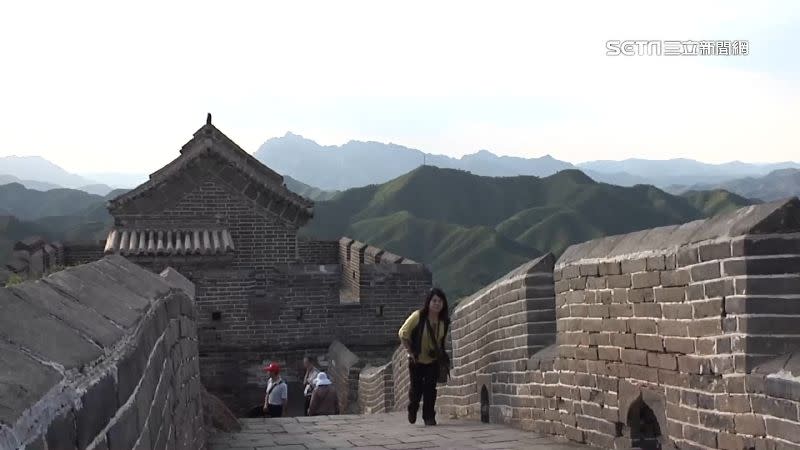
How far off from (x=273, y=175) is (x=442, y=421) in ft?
46.9

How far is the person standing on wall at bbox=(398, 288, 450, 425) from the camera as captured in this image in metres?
8.21

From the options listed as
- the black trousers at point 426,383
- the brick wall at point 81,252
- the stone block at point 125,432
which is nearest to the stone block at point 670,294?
the stone block at point 125,432

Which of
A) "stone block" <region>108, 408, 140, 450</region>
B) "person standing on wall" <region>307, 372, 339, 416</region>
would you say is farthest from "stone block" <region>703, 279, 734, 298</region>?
"person standing on wall" <region>307, 372, 339, 416</region>

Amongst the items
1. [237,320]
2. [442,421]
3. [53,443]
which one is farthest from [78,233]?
[53,443]

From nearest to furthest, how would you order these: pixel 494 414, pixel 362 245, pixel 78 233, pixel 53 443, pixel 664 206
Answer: pixel 53 443
pixel 494 414
pixel 362 245
pixel 78 233
pixel 664 206

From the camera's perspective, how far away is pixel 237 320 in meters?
17.2

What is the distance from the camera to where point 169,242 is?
18672 mm

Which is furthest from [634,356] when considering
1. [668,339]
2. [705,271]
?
[705,271]

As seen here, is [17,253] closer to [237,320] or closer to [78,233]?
[237,320]

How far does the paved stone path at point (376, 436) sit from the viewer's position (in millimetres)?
6625

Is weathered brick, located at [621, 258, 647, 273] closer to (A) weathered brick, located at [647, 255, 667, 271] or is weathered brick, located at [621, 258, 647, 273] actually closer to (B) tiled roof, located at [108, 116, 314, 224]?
(A) weathered brick, located at [647, 255, 667, 271]

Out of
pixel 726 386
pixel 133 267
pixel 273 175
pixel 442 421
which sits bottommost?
pixel 442 421

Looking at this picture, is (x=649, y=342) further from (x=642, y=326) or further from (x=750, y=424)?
(x=750, y=424)

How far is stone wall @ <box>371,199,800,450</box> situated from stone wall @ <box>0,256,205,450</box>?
8.73 feet
